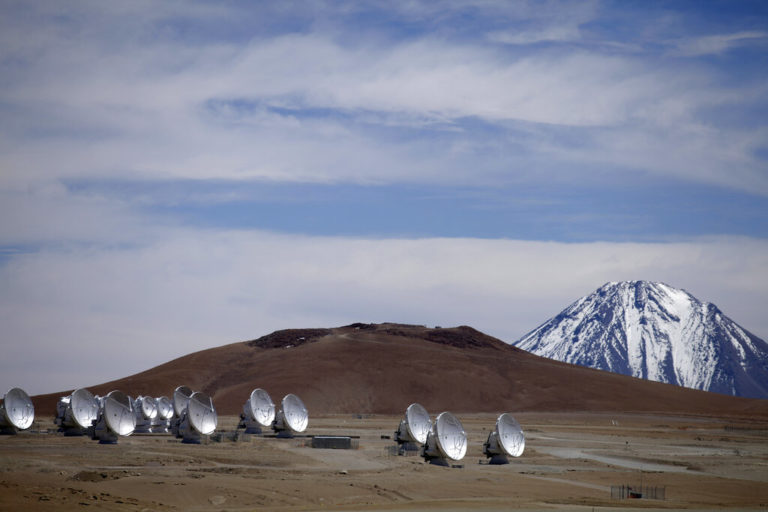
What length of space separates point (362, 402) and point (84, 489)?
404 ft

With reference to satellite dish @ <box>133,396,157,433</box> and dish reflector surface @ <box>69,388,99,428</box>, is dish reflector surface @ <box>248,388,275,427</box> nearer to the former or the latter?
satellite dish @ <box>133,396,157,433</box>

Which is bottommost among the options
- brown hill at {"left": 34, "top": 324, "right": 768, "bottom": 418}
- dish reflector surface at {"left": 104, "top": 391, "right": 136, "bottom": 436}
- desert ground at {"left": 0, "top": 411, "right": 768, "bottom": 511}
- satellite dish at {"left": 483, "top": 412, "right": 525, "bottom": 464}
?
desert ground at {"left": 0, "top": 411, "right": 768, "bottom": 511}

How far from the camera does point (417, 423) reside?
66312mm

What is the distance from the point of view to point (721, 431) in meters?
112

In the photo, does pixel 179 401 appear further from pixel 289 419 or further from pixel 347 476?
pixel 347 476

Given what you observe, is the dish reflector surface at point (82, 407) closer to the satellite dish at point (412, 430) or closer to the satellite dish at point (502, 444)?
the satellite dish at point (412, 430)

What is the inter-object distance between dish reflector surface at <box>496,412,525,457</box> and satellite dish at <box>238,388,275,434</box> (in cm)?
2827

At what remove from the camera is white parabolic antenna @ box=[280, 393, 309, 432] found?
7875 cm

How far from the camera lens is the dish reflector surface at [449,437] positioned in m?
56.3

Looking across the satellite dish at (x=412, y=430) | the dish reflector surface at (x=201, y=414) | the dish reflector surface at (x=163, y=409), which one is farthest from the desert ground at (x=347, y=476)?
the dish reflector surface at (x=163, y=409)

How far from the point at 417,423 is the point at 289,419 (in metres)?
16.5

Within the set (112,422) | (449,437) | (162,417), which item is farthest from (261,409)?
(449,437)

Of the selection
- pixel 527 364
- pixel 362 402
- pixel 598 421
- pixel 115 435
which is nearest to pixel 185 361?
pixel 362 402

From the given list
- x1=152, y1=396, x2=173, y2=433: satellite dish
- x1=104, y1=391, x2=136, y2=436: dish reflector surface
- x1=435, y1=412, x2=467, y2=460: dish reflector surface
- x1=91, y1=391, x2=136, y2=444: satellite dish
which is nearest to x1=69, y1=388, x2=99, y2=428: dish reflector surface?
x1=104, y1=391, x2=136, y2=436: dish reflector surface
